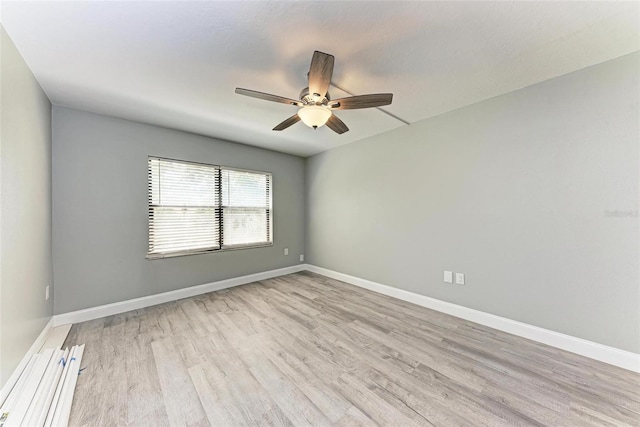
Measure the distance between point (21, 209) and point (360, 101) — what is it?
9.04 feet

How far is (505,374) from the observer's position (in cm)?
167

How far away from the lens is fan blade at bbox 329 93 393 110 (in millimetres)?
Result: 1759

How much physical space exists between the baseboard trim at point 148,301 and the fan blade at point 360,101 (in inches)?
121

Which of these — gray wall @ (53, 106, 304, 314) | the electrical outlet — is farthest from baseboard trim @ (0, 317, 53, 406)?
the electrical outlet

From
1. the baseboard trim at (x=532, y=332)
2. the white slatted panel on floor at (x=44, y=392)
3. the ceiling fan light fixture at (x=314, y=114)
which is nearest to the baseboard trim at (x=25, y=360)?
the white slatted panel on floor at (x=44, y=392)

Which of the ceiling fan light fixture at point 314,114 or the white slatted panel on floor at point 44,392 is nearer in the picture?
the white slatted panel on floor at point 44,392

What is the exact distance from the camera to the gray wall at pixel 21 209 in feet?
4.84

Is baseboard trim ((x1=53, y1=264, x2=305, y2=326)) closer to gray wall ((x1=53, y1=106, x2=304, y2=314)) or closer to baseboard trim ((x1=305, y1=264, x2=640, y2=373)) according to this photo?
gray wall ((x1=53, y1=106, x2=304, y2=314))

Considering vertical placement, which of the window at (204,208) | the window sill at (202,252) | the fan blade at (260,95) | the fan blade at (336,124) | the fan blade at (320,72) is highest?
the fan blade at (320,72)

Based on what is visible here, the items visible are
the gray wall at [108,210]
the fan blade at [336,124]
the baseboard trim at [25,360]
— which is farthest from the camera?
the gray wall at [108,210]

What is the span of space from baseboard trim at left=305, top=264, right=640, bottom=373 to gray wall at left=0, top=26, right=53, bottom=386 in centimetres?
356

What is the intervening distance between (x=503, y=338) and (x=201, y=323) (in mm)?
3052

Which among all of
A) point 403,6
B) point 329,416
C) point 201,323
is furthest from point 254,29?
point 201,323

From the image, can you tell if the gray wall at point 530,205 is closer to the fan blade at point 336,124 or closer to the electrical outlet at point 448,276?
the electrical outlet at point 448,276
